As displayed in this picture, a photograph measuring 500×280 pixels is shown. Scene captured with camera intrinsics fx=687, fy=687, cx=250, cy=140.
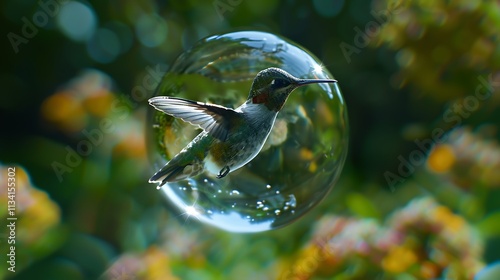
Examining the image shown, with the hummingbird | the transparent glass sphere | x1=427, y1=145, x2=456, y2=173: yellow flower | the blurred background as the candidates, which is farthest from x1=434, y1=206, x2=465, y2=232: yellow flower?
the hummingbird

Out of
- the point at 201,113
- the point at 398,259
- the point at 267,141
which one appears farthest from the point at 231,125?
the point at 398,259

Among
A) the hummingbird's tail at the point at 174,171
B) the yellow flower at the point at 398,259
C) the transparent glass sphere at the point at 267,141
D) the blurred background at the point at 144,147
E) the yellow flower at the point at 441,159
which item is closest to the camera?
the hummingbird's tail at the point at 174,171

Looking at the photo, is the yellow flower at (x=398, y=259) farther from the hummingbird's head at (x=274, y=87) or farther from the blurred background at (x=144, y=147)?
the hummingbird's head at (x=274, y=87)

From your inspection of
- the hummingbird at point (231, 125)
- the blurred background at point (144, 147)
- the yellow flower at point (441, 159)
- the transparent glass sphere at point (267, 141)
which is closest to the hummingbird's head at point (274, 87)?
the hummingbird at point (231, 125)

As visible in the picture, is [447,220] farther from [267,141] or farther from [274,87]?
[274,87]

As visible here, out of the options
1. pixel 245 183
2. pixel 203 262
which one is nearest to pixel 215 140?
pixel 245 183

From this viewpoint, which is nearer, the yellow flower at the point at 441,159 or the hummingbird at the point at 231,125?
the hummingbird at the point at 231,125

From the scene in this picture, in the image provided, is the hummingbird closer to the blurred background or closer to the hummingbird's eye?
the hummingbird's eye
